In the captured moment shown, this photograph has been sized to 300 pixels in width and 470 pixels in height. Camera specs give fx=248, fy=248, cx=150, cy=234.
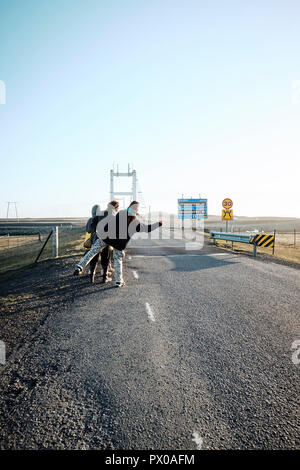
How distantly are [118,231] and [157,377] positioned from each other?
401 cm

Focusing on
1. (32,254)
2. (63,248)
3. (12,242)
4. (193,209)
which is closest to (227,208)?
(63,248)

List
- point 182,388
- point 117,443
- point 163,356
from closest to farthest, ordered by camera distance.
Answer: point 117,443 → point 182,388 → point 163,356

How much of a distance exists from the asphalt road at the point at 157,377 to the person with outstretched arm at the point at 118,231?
54.3 inches

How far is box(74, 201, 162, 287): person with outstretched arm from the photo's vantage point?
248 inches

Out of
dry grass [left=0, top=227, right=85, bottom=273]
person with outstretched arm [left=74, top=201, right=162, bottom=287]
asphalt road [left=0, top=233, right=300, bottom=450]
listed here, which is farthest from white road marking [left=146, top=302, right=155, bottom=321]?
dry grass [left=0, top=227, right=85, bottom=273]

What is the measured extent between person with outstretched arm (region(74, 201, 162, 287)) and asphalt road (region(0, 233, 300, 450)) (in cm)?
138

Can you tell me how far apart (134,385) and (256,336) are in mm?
2136

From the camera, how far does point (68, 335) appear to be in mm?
3801

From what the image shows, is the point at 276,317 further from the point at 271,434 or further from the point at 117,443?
the point at 117,443

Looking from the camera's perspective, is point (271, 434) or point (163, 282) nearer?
point (271, 434)

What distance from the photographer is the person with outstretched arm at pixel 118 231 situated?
6.29 m
